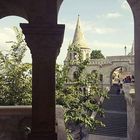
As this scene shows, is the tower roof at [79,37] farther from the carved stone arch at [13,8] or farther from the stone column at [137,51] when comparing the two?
the carved stone arch at [13,8]

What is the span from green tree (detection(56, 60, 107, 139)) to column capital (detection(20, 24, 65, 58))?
10.0m

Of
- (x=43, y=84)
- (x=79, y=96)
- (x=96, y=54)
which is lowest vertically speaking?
(x=79, y=96)

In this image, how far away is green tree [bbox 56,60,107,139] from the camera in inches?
564

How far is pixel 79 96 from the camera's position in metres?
15.5

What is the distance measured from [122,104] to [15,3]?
29546 mm

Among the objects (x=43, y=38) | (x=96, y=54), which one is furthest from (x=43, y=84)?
(x=96, y=54)

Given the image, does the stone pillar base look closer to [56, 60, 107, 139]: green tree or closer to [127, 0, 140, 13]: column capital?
[127, 0, 140, 13]: column capital

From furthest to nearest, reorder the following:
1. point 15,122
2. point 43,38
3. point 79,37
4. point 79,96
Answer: point 79,37 < point 79,96 < point 15,122 < point 43,38

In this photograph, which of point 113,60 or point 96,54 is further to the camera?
point 96,54

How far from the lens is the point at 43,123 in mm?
4059

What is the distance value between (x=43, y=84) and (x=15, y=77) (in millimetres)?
9595

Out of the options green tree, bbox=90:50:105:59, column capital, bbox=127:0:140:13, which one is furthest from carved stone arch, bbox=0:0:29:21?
green tree, bbox=90:50:105:59

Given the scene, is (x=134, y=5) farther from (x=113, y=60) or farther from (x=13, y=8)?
(x=113, y=60)

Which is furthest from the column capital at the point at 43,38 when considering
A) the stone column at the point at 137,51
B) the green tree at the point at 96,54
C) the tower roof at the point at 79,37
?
the green tree at the point at 96,54
